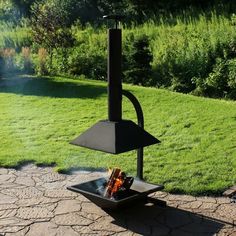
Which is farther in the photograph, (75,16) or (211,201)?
(75,16)

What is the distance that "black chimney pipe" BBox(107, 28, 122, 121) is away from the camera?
439 cm

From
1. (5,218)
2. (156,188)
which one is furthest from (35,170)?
(156,188)

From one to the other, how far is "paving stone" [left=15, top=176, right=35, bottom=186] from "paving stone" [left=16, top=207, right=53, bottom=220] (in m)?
0.73

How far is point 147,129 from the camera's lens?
25.4 ft

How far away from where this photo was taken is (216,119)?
8141 mm

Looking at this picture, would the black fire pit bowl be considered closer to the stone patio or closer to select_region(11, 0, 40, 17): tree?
the stone patio

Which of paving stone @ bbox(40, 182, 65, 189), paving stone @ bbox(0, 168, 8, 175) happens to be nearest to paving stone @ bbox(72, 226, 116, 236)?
paving stone @ bbox(40, 182, 65, 189)

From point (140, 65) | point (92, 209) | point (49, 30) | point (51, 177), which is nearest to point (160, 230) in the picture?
point (92, 209)

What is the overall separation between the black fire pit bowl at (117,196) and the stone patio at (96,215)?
6.0 inches

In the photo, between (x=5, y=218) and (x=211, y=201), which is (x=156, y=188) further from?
(x=5, y=218)

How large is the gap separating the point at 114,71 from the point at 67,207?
142 centimetres

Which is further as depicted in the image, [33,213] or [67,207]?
[67,207]

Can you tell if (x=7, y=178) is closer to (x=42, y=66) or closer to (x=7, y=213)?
(x=7, y=213)

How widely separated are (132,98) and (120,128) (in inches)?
17.7
